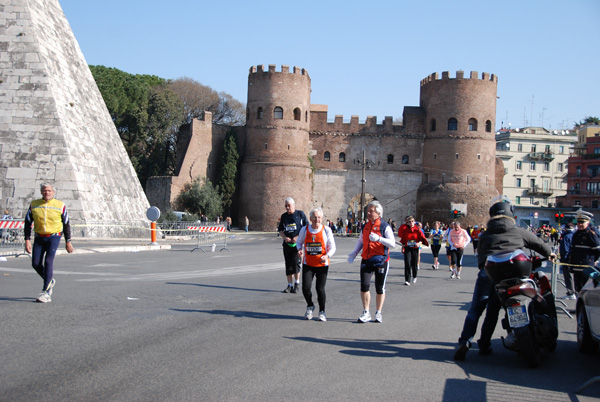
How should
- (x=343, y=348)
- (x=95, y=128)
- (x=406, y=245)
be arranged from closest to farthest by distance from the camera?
(x=343, y=348) → (x=406, y=245) → (x=95, y=128)

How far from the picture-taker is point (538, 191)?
79.0m

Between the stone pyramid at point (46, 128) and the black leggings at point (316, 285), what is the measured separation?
1491 centimetres

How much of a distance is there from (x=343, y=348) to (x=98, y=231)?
17.6 meters

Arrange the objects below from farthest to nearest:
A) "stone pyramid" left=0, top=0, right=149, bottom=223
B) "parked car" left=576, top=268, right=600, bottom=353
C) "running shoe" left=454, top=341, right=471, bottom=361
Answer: "stone pyramid" left=0, top=0, right=149, bottom=223 → "parked car" left=576, top=268, right=600, bottom=353 → "running shoe" left=454, top=341, right=471, bottom=361

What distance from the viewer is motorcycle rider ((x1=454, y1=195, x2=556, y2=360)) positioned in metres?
5.98

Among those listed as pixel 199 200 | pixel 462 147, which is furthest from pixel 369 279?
pixel 462 147

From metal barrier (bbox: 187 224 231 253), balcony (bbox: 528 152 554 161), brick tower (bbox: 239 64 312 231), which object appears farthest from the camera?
balcony (bbox: 528 152 554 161)

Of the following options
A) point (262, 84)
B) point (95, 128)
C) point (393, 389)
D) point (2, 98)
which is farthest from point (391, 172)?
point (393, 389)

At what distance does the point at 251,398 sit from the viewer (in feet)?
14.9

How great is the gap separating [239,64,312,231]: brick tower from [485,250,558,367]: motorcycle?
150 ft

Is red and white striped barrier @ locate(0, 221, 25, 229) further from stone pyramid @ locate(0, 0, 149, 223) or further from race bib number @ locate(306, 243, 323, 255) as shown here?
race bib number @ locate(306, 243, 323, 255)

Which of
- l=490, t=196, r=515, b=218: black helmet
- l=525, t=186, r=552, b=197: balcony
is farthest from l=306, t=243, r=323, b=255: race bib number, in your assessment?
l=525, t=186, r=552, b=197: balcony

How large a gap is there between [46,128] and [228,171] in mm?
31448

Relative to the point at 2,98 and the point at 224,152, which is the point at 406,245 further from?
the point at 224,152
